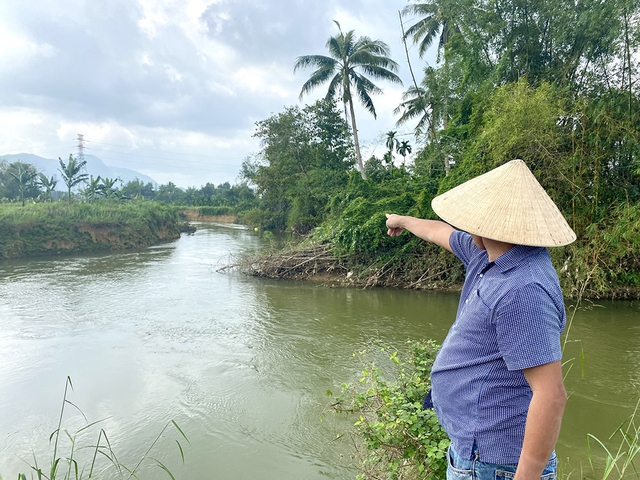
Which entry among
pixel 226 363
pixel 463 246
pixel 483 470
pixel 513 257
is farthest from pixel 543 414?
pixel 226 363

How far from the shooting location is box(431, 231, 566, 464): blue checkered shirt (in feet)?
3.35

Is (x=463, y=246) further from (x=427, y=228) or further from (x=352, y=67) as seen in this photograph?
(x=352, y=67)

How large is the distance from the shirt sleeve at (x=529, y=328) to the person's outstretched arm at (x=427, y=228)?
696 mm

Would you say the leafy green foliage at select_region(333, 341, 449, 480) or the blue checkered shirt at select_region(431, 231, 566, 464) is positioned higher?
the blue checkered shirt at select_region(431, 231, 566, 464)

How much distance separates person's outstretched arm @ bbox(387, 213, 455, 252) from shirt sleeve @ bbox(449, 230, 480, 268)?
36 mm

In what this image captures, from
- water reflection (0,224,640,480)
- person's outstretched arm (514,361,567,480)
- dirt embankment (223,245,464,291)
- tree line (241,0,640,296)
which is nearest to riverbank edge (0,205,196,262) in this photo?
water reflection (0,224,640,480)

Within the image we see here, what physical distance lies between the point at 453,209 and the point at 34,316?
30.2 feet

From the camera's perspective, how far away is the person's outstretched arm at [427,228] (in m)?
1.79

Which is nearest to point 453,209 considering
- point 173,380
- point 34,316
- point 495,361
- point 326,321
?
point 495,361

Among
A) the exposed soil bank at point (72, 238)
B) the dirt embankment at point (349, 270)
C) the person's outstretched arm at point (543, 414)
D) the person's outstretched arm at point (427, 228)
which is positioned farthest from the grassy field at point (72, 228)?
the person's outstretched arm at point (543, 414)

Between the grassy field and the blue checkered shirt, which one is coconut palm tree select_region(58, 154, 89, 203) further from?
the blue checkered shirt

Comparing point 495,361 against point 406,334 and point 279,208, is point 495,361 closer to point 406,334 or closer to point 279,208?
point 406,334

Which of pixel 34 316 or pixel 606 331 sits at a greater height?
pixel 606 331

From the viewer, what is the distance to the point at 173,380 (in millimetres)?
5117
